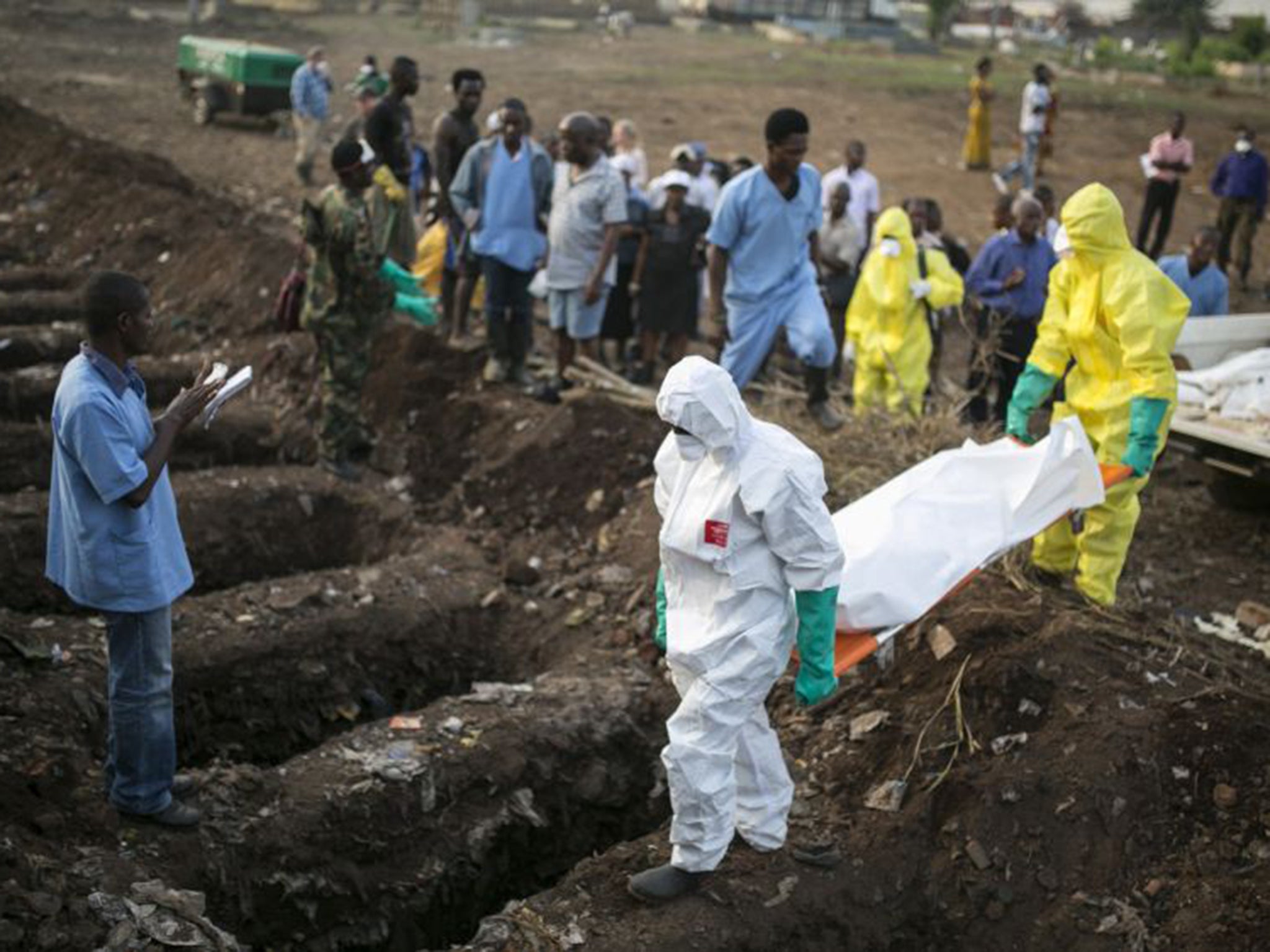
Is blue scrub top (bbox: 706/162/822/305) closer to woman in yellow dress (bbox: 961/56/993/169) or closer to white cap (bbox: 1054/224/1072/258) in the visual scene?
white cap (bbox: 1054/224/1072/258)

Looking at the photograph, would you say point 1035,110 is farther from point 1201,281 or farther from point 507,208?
point 507,208

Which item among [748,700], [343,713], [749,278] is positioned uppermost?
[749,278]

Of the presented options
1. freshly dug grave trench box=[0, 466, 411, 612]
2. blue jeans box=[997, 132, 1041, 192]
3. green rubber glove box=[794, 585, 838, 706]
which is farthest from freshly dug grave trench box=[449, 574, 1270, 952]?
blue jeans box=[997, 132, 1041, 192]

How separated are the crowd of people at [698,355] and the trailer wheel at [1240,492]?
4.25 feet

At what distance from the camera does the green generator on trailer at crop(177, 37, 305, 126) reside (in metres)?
17.9

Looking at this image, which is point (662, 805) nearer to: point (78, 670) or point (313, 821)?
point (313, 821)

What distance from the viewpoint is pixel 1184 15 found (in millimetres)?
33812

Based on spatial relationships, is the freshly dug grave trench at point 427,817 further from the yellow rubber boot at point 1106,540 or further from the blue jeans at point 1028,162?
the blue jeans at point 1028,162

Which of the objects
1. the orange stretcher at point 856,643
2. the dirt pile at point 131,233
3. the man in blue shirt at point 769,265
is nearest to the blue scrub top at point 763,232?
the man in blue shirt at point 769,265

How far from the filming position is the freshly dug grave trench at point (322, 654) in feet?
19.8

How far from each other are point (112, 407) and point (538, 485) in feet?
12.4

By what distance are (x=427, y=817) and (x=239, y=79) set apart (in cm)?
1470

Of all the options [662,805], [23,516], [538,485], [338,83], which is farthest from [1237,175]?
[338,83]

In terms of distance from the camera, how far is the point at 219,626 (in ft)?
20.4
